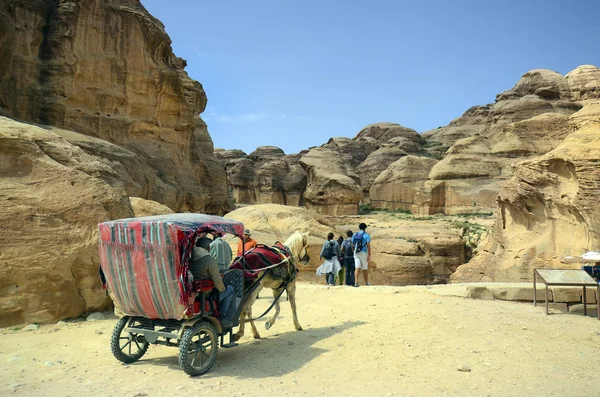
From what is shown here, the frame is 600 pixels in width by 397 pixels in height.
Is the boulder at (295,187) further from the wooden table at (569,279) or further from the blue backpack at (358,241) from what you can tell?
the wooden table at (569,279)

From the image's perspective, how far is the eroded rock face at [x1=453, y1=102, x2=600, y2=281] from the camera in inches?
596

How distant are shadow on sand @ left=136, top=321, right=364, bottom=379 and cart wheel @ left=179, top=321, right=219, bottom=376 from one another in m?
0.14

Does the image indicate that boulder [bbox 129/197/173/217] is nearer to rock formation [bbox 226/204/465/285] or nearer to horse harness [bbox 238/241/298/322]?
rock formation [bbox 226/204/465/285]

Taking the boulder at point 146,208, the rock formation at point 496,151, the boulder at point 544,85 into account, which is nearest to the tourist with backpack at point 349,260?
the boulder at point 146,208

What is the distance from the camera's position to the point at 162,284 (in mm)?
5863

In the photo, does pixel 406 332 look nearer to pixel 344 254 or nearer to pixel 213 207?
pixel 344 254

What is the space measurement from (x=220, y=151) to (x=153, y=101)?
6560cm

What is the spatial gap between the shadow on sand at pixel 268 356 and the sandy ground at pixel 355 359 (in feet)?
0.05

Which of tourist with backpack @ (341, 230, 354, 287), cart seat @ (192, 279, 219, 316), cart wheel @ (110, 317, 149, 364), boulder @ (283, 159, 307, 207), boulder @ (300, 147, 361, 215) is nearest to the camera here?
cart seat @ (192, 279, 219, 316)

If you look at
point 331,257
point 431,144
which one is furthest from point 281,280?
point 431,144

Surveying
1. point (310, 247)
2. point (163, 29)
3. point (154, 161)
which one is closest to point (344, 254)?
point (310, 247)

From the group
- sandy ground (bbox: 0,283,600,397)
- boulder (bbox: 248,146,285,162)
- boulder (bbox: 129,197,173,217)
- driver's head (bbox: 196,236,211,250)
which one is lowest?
sandy ground (bbox: 0,283,600,397)

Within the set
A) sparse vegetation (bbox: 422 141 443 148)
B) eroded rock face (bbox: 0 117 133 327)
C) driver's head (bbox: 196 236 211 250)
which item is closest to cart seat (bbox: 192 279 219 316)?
driver's head (bbox: 196 236 211 250)

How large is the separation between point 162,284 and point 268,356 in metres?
1.97
